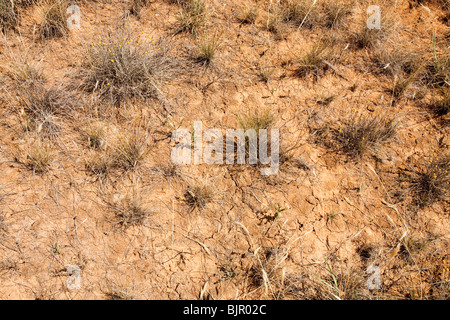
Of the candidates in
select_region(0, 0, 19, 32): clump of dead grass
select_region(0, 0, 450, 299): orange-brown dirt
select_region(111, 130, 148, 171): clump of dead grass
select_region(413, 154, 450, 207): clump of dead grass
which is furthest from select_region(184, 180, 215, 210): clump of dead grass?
select_region(0, 0, 19, 32): clump of dead grass

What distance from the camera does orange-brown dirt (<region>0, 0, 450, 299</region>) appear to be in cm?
238

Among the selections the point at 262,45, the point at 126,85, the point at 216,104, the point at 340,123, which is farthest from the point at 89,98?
the point at 340,123

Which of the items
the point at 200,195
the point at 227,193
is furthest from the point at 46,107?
the point at 227,193

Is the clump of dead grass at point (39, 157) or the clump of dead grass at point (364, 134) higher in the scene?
the clump of dead grass at point (364, 134)

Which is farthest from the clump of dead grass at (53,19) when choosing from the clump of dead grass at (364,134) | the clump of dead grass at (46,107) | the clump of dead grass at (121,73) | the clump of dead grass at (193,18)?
the clump of dead grass at (364,134)

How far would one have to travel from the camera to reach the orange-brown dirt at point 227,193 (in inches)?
93.5

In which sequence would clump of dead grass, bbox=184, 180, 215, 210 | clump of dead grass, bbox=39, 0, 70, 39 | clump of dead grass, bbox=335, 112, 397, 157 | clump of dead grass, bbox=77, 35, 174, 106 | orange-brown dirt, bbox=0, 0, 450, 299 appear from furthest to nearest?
clump of dead grass, bbox=39, 0, 70, 39 → clump of dead grass, bbox=77, 35, 174, 106 → clump of dead grass, bbox=335, 112, 397, 157 → clump of dead grass, bbox=184, 180, 215, 210 → orange-brown dirt, bbox=0, 0, 450, 299

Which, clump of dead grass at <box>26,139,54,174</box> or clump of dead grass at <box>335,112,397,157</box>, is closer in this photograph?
clump of dead grass at <box>26,139,54,174</box>

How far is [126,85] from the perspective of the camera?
3.06 m

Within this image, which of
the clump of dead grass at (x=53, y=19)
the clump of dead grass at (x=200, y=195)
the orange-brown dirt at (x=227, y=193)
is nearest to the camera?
the orange-brown dirt at (x=227, y=193)

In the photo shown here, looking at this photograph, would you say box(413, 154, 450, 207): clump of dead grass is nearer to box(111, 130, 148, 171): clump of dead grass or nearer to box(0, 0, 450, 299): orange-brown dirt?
box(0, 0, 450, 299): orange-brown dirt

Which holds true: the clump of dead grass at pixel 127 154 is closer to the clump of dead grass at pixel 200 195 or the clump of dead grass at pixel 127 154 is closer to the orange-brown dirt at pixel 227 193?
the orange-brown dirt at pixel 227 193

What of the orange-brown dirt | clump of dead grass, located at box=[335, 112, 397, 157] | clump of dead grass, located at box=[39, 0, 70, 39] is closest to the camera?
the orange-brown dirt

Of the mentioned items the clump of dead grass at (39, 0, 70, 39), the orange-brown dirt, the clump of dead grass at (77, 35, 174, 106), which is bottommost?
the orange-brown dirt
